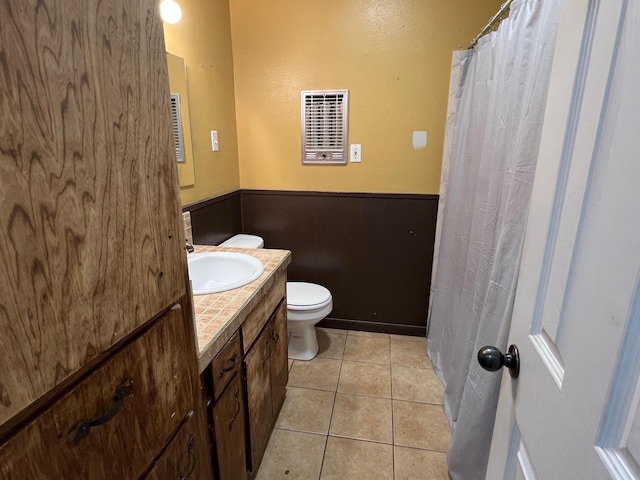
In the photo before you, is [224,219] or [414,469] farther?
[224,219]

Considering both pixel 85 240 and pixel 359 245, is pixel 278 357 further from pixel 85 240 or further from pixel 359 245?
pixel 85 240

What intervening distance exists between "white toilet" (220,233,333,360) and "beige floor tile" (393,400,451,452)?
2.14 ft

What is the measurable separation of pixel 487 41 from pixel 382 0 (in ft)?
2.56

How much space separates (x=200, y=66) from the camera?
1.91 m

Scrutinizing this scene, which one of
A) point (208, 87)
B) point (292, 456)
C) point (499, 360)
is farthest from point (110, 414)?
point (208, 87)

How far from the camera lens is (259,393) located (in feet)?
4.68

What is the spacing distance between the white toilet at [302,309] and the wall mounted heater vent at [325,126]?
2.36ft

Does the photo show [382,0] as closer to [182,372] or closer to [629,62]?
[629,62]

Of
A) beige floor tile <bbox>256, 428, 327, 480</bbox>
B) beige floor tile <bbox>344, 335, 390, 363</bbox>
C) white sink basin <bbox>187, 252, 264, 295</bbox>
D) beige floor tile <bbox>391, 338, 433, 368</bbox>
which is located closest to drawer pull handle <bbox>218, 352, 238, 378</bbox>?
white sink basin <bbox>187, 252, 264, 295</bbox>

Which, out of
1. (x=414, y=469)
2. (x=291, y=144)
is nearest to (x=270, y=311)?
(x=414, y=469)

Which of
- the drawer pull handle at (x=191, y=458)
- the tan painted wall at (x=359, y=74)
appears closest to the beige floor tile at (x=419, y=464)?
the drawer pull handle at (x=191, y=458)

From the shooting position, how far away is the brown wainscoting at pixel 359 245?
2369 millimetres

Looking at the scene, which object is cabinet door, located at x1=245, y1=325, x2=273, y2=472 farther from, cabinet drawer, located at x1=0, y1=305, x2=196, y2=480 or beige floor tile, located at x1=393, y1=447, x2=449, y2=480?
beige floor tile, located at x1=393, y1=447, x2=449, y2=480

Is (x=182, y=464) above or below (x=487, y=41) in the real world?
below
